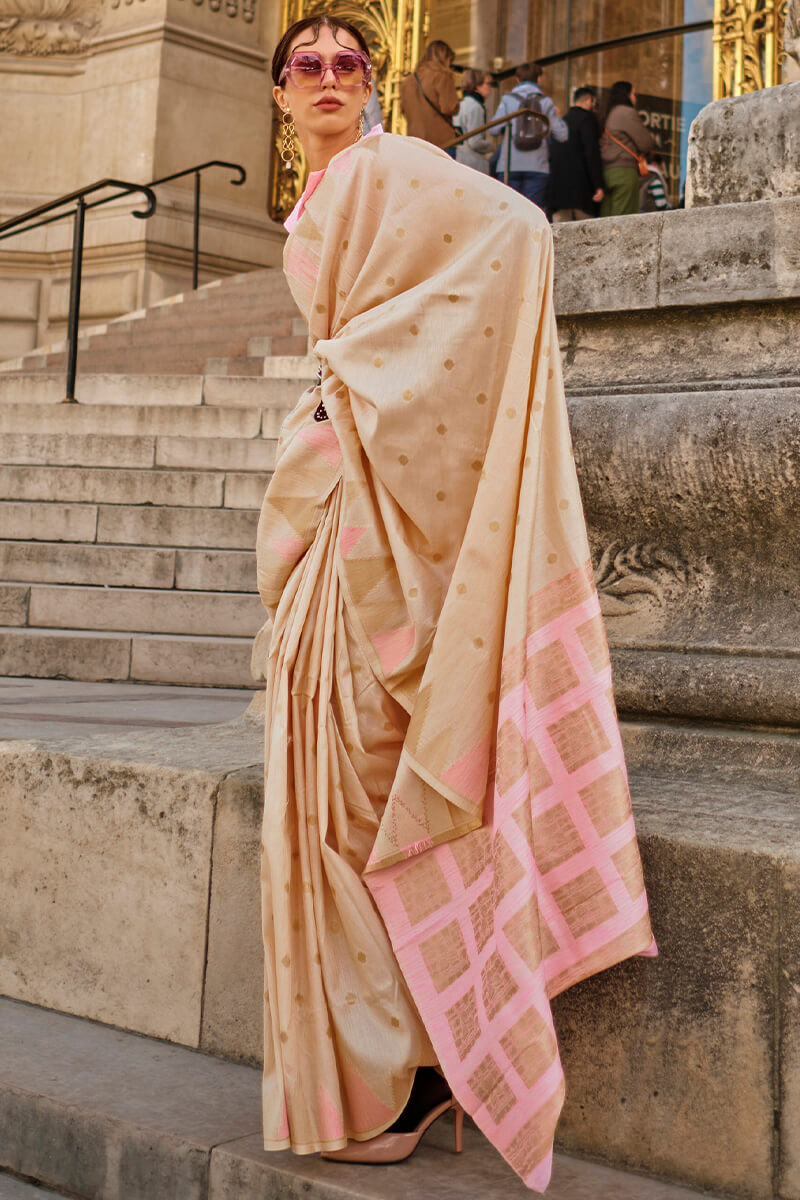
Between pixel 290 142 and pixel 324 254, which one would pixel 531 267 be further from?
pixel 290 142

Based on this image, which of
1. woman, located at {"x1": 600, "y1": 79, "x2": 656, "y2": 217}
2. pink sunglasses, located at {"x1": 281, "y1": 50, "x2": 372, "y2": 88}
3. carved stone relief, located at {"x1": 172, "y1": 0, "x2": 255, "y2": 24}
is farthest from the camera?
carved stone relief, located at {"x1": 172, "y1": 0, "x2": 255, "y2": 24}

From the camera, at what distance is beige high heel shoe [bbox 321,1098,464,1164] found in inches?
79.8

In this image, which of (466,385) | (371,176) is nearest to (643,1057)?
(466,385)

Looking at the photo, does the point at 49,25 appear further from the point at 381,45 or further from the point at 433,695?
the point at 433,695

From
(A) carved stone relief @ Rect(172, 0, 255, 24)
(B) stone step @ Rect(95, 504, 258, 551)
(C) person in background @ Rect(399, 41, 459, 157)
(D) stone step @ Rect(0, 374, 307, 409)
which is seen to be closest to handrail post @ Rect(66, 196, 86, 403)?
(D) stone step @ Rect(0, 374, 307, 409)

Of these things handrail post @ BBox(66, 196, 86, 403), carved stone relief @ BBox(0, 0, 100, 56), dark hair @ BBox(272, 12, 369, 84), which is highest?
carved stone relief @ BBox(0, 0, 100, 56)

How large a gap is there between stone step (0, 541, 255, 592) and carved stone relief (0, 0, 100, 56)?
8691 mm

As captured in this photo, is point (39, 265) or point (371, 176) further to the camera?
point (39, 265)

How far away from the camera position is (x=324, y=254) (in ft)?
6.81

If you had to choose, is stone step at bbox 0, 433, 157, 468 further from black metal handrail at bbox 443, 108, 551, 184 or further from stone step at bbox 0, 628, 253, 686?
black metal handrail at bbox 443, 108, 551, 184

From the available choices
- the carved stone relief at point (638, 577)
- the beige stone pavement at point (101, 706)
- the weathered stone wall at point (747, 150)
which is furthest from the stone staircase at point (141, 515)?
the weathered stone wall at point (747, 150)

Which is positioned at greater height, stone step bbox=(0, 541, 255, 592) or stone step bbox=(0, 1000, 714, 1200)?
stone step bbox=(0, 541, 255, 592)

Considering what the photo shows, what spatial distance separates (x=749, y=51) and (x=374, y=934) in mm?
11871

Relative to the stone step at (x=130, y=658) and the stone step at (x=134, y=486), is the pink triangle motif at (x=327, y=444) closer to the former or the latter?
the stone step at (x=130, y=658)
